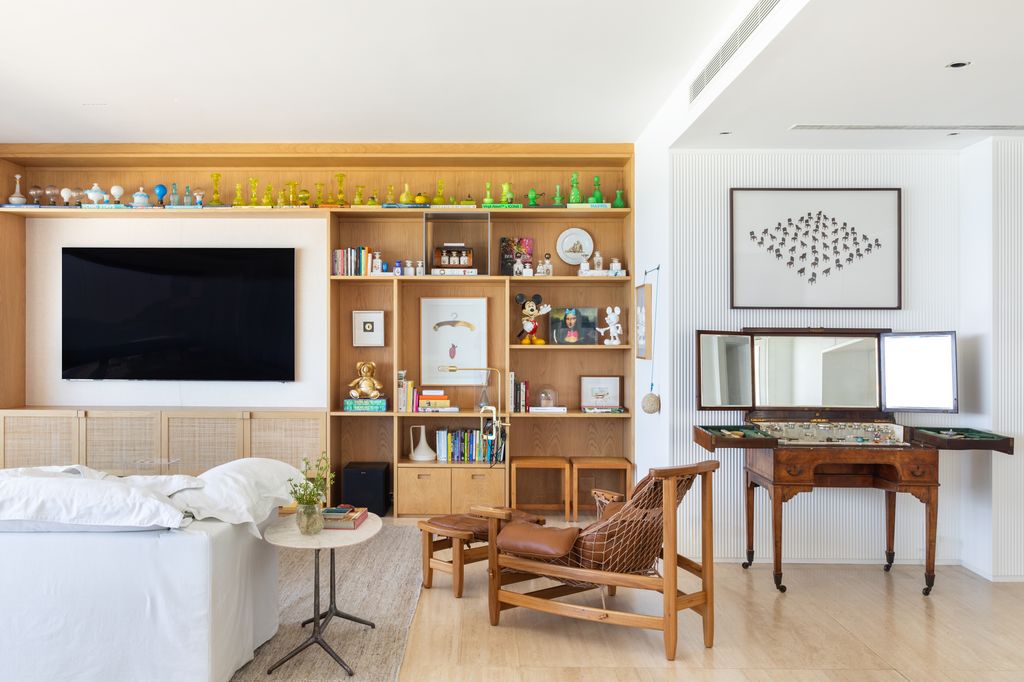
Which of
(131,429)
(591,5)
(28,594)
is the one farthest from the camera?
(131,429)

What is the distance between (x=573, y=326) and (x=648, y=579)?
2.71 meters

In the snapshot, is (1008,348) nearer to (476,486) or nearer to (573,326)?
(573,326)

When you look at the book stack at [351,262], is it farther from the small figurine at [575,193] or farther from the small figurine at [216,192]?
the small figurine at [575,193]

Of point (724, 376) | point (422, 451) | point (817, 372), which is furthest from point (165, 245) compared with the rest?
point (817, 372)

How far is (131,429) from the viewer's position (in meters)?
5.12

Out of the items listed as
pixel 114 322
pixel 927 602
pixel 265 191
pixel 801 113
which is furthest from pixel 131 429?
pixel 927 602

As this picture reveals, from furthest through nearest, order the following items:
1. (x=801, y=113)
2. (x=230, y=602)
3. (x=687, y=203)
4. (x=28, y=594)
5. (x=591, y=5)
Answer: (x=687, y=203) < (x=801, y=113) < (x=591, y=5) < (x=230, y=602) < (x=28, y=594)

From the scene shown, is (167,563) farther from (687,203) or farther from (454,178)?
(454,178)

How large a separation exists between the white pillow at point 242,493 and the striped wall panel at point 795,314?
7.50 ft

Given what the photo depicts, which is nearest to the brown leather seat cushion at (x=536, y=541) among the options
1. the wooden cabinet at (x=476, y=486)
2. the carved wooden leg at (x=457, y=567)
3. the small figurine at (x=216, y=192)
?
the carved wooden leg at (x=457, y=567)

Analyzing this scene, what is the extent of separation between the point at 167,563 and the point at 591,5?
8.93 ft

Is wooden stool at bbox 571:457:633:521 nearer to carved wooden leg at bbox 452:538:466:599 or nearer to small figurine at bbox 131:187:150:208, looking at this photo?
carved wooden leg at bbox 452:538:466:599

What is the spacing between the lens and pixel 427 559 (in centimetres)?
374

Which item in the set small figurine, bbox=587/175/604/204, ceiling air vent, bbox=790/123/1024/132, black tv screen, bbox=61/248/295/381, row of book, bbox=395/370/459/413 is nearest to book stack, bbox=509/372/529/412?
row of book, bbox=395/370/459/413
